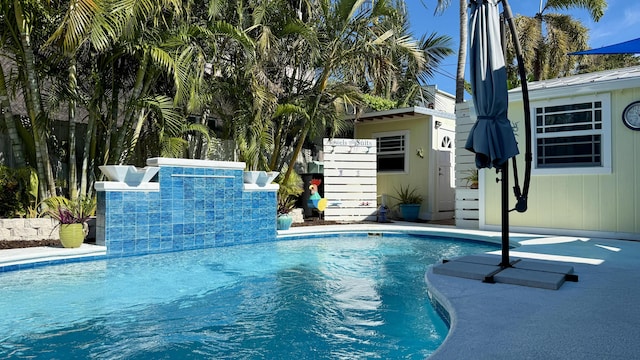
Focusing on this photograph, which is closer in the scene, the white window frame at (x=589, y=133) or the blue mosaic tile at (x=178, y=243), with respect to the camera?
the blue mosaic tile at (x=178, y=243)

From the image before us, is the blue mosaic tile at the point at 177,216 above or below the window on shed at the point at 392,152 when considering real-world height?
below

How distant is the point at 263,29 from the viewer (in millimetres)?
10172

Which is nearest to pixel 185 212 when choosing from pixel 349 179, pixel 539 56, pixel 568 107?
pixel 349 179

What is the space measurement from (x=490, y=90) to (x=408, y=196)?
29.6 feet

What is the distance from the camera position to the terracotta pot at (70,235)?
716 centimetres

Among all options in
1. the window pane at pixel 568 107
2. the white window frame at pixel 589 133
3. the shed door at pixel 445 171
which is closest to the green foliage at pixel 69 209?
the white window frame at pixel 589 133

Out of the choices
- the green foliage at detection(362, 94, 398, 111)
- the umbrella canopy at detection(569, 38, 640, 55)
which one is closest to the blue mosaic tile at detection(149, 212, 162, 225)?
the green foliage at detection(362, 94, 398, 111)

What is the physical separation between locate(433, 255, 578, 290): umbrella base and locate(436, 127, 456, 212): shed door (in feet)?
27.6

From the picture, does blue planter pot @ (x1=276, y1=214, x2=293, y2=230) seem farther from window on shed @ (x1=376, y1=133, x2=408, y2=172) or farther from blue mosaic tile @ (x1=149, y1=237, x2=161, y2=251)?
window on shed @ (x1=376, y1=133, x2=408, y2=172)

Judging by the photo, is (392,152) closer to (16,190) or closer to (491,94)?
(491,94)

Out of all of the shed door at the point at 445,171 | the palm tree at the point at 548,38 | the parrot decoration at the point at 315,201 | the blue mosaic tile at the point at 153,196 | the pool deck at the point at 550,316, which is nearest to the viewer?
the pool deck at the point at 550,316

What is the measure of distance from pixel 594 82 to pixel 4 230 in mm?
11239

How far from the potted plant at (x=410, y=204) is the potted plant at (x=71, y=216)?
845cm

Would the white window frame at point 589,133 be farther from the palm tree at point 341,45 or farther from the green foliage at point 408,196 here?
the green foliage at point 408,196
